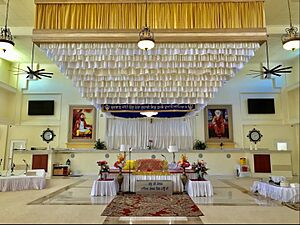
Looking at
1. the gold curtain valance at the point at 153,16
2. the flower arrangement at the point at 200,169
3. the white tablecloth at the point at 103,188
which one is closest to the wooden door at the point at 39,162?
the white tablecloth at the point at 103,188

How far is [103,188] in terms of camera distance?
7.14m

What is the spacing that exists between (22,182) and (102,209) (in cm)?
427

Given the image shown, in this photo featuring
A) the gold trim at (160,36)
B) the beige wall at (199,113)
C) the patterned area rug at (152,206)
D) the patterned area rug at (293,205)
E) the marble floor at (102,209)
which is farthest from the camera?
the beige wall at (199,113)

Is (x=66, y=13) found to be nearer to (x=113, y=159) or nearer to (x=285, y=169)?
(x=113, y=159)

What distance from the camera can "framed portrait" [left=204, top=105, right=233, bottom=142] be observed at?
1410cm

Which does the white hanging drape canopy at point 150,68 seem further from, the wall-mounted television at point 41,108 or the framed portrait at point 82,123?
the wall-mounted television at point 41,108

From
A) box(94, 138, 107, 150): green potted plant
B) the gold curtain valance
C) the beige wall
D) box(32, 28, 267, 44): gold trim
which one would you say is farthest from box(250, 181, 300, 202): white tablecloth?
box(94, 138, 107, 150): green potted plant

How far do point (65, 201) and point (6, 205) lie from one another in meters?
1.29

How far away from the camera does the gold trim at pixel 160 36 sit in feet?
17.2

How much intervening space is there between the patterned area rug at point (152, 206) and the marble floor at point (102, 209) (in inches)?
8.4

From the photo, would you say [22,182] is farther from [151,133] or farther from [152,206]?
[151,133]

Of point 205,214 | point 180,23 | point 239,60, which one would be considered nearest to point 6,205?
point 205,214

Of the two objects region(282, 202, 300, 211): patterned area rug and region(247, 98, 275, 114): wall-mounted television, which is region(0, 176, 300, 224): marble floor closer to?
region(282, 202, 300, 211): patterned area rug

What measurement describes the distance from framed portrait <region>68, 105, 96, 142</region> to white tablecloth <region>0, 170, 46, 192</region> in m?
5.41
